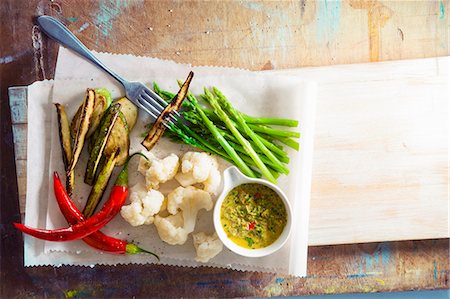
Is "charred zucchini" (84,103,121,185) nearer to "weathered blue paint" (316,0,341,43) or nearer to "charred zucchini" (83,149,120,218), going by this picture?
"charred zucchini" (83,149,120,218)

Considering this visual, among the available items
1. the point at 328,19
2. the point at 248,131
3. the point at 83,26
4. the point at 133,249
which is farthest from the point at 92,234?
the point at 328,19

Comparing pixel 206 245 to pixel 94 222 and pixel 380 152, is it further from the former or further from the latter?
pixel 380 152

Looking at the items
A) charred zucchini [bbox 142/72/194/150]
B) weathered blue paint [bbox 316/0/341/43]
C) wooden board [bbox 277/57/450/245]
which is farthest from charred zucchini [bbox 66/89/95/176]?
weathered blue paint [bbox 316/0/341/43]

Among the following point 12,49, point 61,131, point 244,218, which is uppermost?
point 12,49

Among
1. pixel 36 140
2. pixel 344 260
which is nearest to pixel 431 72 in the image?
pixel 344 260

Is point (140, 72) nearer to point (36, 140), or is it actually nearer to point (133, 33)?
point (133, 33)

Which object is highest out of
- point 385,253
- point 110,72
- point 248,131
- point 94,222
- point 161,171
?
point 110,72
